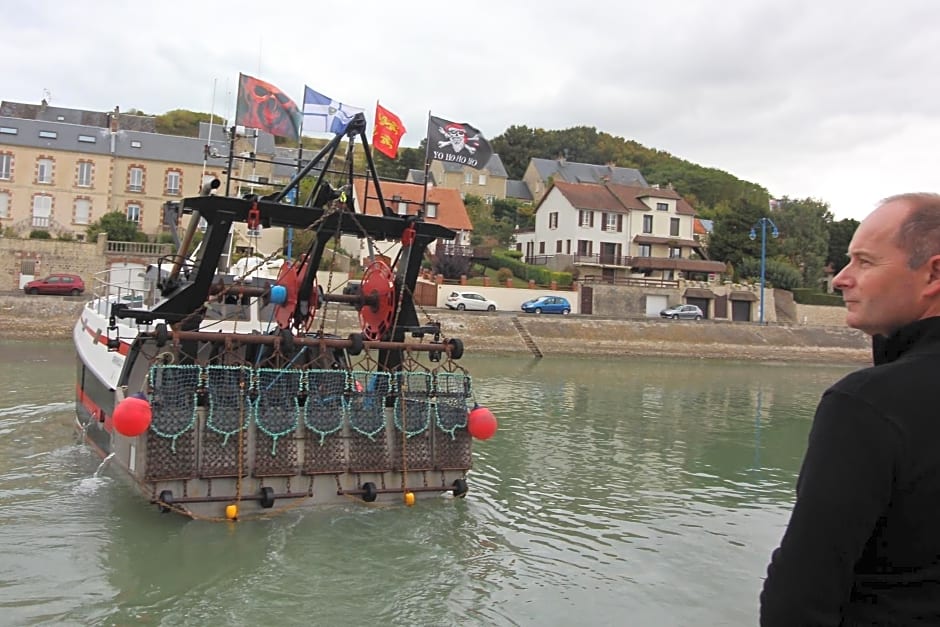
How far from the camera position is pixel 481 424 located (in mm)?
10570

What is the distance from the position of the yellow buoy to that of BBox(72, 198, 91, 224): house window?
5186cm

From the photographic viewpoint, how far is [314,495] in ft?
32.2

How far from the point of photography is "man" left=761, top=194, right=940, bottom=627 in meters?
2.09

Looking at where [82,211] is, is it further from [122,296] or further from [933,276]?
[933,276]

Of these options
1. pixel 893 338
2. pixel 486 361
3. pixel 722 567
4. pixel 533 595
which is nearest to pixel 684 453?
pixel 722 567

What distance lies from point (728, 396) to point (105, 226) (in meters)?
39.6

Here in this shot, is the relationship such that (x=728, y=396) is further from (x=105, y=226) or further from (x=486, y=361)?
(x=105, y=226)

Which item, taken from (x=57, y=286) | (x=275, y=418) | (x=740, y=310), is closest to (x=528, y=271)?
(x=740, y=310)

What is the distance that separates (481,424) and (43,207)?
52.8 metres

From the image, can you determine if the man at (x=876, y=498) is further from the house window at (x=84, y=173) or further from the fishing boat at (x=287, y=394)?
the house window at (x=84, y=173)

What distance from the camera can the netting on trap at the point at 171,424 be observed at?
29.2 ft

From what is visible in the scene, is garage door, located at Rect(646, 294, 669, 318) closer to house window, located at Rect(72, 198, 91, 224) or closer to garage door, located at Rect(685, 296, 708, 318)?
garage door, located at Rect(685, 296, 708, 318)

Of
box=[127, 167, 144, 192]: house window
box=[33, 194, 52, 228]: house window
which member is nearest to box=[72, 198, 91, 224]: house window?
box=[33, 194, 52, 228]: house window

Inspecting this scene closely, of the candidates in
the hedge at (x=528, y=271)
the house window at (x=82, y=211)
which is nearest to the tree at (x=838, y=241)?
the hedge at (x=528, y=271)
